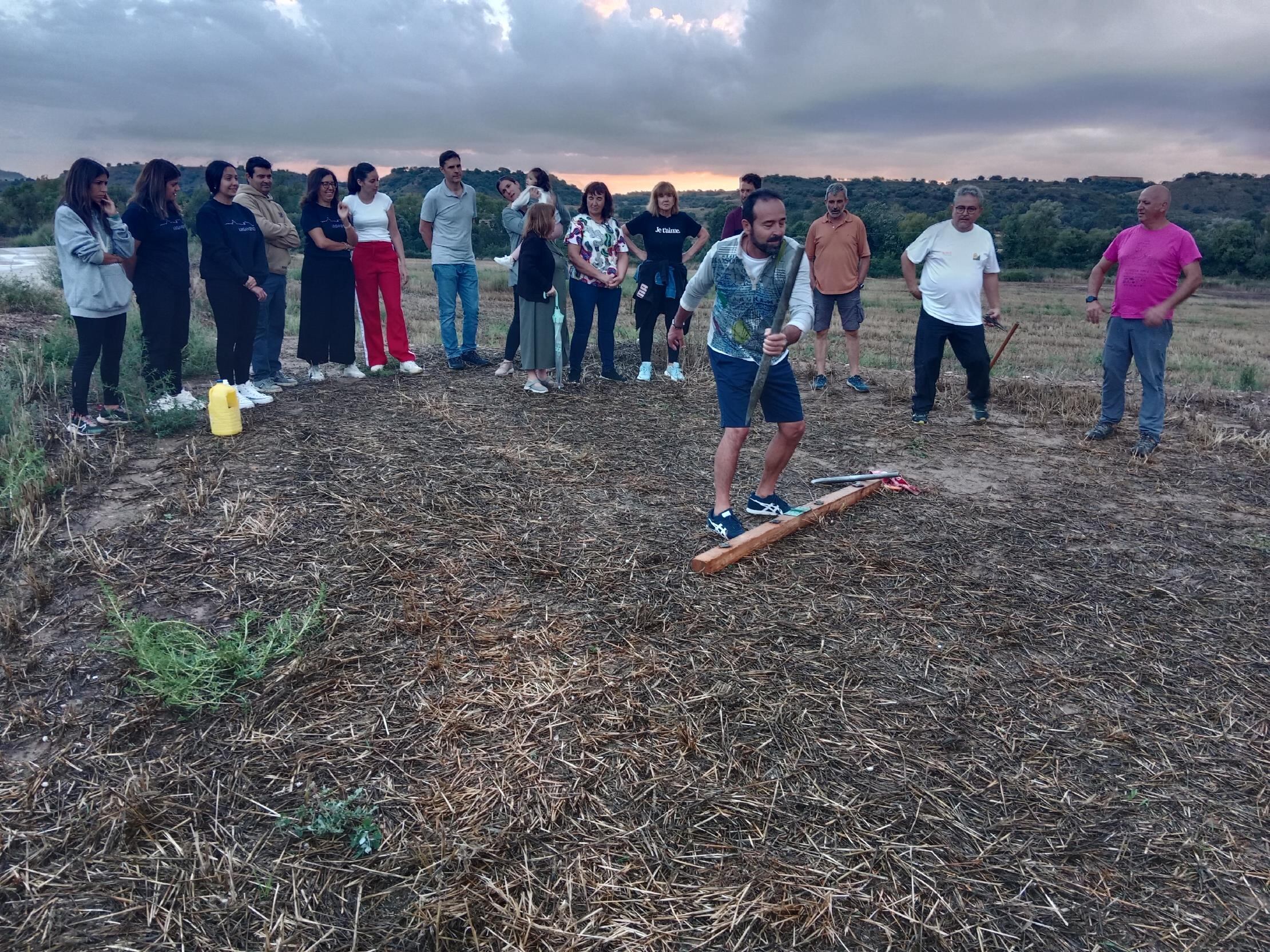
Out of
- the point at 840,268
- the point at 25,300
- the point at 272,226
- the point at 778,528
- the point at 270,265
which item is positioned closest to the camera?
the point at 778,528

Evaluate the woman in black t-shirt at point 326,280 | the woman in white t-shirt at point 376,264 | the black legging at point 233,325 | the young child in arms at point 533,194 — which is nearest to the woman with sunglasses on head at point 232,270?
the black legging at point 233,325

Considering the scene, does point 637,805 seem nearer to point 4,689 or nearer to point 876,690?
point 876,690

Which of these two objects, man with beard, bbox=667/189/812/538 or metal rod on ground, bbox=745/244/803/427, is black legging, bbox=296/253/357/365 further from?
metal rod on ground, bbox=745/244/803/427

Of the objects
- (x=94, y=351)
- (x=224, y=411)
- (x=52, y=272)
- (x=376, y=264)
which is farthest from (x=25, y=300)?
(x=224, y=411)

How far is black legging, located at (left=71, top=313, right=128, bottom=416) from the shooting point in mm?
5887

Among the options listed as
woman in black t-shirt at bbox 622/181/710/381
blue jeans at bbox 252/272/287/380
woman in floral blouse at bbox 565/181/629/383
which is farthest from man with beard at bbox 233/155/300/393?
woman in black t-shirt at bbox 622/181/710/381

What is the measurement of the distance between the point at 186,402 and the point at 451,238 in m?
3.07

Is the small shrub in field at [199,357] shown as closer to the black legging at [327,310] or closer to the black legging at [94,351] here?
the black legging at [327,310]

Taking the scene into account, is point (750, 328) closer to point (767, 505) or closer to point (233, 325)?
point (767, 505)

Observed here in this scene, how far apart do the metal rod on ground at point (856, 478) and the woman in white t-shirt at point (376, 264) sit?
4632 millimetres

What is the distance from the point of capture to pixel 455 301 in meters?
8.39

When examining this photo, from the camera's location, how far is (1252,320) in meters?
23.5

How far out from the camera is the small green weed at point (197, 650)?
3.02m

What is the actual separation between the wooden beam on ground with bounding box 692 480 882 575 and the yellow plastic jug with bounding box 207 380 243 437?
3.78 m
